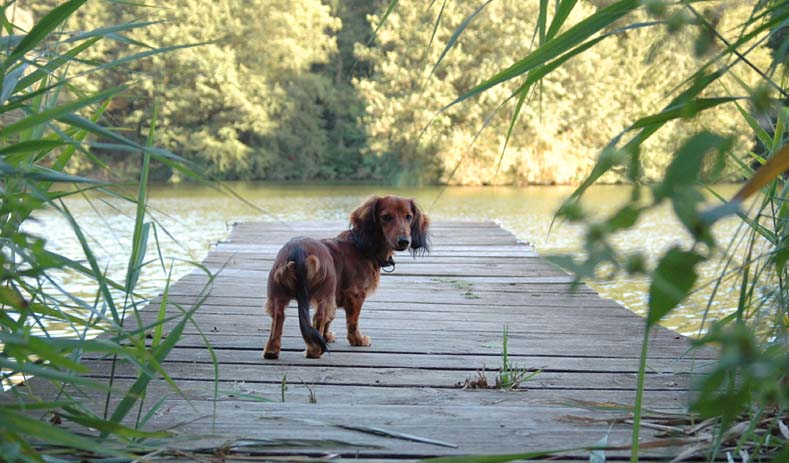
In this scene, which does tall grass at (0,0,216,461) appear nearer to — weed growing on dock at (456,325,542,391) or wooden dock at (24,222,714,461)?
wooden dock at (24,222,714,461)

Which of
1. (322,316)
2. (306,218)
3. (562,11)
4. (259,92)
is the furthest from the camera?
(259,92)

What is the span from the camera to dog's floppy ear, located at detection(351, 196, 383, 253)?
3.48 m

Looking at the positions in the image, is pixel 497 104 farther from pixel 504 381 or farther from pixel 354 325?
pixel 504 381

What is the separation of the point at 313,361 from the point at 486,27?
928 inches

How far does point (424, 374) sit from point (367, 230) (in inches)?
35.5

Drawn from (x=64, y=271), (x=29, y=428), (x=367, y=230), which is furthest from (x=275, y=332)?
(x=29, y=428)

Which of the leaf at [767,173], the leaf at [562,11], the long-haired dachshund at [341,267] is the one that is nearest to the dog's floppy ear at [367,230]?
the long-haired dachshund at [341,267]

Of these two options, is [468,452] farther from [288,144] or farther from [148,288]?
[288,144]

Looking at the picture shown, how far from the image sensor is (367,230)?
3.48 m

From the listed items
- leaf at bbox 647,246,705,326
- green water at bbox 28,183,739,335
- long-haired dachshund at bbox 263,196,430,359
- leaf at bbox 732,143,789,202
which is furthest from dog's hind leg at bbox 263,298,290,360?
green water at bbox 28,183,739,335

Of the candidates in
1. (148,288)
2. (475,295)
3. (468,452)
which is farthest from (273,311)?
(148,288)

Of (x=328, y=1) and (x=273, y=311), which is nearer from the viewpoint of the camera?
(x=273, y=311)

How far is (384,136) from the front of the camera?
85.7 ft

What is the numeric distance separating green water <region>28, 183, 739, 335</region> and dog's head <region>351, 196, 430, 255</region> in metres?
2.02
